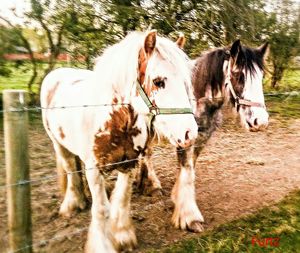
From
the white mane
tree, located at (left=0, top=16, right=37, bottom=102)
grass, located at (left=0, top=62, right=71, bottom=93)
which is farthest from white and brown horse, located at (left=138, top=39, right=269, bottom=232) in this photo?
grass, located at (left=0, top=62, right=71, bottom=93)

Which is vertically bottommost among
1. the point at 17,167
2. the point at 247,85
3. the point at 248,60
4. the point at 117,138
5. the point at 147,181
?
the point at 147,181

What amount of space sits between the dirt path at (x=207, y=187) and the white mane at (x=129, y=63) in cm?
114

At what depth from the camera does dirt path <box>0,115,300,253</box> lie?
3129 mm

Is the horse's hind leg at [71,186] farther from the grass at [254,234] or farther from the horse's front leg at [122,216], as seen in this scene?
the grass at [254,234]

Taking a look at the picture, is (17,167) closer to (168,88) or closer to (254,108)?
(168,88)

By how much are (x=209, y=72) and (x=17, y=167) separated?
2.05 m

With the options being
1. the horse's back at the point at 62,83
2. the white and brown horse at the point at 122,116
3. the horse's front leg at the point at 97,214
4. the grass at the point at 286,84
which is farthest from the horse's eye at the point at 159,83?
the grass at the point at 286,84

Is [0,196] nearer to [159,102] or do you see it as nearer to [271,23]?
[159,102]

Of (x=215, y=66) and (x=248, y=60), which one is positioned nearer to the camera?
(x=248, y=60)

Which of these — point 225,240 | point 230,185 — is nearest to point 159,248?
point 225,240

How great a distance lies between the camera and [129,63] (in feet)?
7.91

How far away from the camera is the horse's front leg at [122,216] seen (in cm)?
286

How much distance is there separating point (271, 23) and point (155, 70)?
8.51 m

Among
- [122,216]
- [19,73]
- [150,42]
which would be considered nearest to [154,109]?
[150,42]
